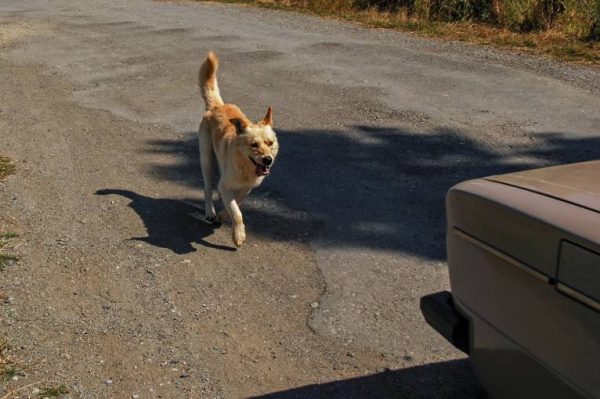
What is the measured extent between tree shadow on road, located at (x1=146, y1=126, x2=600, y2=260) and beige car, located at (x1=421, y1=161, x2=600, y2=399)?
94.7 inches

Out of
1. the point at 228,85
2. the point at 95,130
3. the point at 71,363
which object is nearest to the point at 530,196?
the point at 71,363

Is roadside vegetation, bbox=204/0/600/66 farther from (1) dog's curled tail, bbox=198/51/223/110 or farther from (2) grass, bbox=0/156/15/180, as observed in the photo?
(2) grass, bbox=0/156/15/180

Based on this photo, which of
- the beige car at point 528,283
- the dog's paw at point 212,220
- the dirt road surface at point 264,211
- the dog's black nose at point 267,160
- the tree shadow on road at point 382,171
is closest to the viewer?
the beige car at point 528,283

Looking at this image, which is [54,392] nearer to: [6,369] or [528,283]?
[6,369]

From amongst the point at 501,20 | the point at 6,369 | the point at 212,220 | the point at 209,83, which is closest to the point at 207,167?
the point at 212,220

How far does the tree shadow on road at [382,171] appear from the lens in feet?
20.5

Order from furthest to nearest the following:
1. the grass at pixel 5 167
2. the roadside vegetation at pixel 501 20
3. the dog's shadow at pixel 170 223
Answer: the roadside vegetation at pixel 501 20, the grass at pixel 5 167, the dog's shadow at pixel 170 223

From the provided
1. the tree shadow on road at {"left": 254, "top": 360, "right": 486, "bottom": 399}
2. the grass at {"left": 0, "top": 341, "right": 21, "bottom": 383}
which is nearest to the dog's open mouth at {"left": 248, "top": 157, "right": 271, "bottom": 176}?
the tree shadow on road at {"left": 254, "top": 360, "right": 486, "bottom": 399}

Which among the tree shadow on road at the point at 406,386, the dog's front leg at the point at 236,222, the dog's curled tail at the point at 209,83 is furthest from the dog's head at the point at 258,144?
the tree shadow on road at the point at 406,386

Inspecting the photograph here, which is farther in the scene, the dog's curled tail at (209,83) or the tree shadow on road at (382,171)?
the dog's curled tail at (209,83)

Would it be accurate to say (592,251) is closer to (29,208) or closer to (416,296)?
(416,296)

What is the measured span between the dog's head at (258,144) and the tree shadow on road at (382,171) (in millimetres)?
619

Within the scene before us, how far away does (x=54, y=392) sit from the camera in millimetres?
4234

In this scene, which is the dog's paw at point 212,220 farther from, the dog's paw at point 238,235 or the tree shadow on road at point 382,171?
the dog's paw at point 238,235
